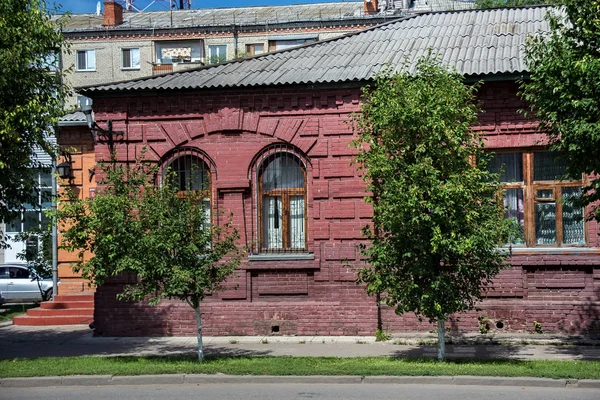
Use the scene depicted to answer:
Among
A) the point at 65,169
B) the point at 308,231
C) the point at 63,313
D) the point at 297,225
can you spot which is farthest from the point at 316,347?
the point at 65,169

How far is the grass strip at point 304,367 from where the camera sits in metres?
12.1

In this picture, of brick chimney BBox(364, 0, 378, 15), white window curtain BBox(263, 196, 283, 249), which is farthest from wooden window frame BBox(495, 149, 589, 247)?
Answer: brick chimney BBox(364, 0, 378, 15)

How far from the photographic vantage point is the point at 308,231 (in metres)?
17.4

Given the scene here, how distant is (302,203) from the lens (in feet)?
57.9

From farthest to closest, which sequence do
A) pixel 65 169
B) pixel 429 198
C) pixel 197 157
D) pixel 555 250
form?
1. pixel 65 169
2. pixel 197 157
3. pixel 555 250
4. pixel 429 198

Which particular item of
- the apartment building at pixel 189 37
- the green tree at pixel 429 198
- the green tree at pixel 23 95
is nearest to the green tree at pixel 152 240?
the green tree at pixel 23 95

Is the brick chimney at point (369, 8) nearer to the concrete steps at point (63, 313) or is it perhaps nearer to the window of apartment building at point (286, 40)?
the window of apartment building at point (286, 40)

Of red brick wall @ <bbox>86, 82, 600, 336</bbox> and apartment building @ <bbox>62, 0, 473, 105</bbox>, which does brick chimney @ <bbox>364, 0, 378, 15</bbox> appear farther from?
red brick wall @ <bbox>86, 82, 600, 336</bbox>

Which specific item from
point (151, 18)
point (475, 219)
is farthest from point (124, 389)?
point (151, 18)

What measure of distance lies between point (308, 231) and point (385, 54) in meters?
4.42

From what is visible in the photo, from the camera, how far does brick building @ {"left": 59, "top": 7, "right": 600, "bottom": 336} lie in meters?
16.4

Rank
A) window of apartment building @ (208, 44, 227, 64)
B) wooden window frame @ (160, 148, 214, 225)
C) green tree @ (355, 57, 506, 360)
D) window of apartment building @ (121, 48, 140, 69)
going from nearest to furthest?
green tree @ (355, 57, 506, 360)
wooden window frame @ (160, 148, 214, 225)
window of apartment building @ (208, 44, 227, 64)
window of apartment building @ (121, 48, 140, 69)

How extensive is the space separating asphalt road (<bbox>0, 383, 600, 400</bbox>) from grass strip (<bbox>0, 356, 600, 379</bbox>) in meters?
0.33

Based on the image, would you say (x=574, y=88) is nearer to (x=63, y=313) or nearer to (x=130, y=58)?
(x=63, y=313)
